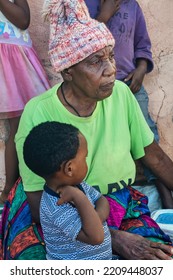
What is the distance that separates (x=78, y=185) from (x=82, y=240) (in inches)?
9.9

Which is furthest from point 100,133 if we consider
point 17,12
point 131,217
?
point 17,12

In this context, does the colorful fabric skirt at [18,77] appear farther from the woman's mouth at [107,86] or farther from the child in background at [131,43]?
the woman's mouth at [107,86]

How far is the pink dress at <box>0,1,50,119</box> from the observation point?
320cm

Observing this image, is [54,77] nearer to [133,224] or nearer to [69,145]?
[133,224]

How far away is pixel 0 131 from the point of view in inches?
141

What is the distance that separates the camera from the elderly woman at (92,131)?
97.6 inches

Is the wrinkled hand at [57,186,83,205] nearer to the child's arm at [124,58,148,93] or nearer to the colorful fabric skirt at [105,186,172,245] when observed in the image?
the colorful fabric skirt at [105,186,172,245]

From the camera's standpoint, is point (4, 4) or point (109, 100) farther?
point (4, 4)

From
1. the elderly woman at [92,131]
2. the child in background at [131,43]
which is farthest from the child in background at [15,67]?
the elderly woman at [92,131]

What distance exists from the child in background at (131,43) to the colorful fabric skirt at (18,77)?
1.50 ft

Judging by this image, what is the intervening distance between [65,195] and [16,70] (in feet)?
4.50

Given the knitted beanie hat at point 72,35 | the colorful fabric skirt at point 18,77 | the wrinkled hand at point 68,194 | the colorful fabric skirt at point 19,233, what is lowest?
the colorful fabric skirt at point 19,233

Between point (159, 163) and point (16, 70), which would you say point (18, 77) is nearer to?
point (16, 70)

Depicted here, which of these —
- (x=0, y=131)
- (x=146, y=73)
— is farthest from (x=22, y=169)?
(x=146, y=73)
